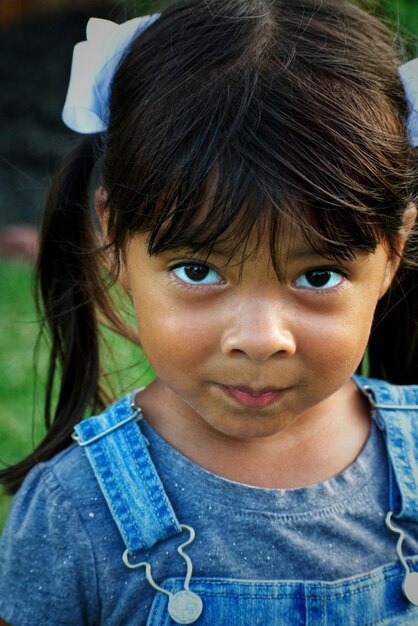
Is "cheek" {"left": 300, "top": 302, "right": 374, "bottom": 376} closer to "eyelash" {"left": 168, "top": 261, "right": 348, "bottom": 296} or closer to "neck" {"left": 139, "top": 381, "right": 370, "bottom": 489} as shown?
"eyelash" {"left": 168, "top": 261, "right": 348, "bottom": 296}

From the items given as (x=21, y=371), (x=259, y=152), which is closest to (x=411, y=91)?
(x=259, y=152)

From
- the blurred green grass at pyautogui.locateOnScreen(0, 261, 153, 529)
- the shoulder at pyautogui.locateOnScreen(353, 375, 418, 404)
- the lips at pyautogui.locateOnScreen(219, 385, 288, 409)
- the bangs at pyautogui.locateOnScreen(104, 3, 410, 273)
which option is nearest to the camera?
the bangs at pyautogui.locateOnScreen(104, 3, 410, 273)

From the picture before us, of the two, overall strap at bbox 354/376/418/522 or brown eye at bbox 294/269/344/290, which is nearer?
brown eye at bbox 294/269/344/290

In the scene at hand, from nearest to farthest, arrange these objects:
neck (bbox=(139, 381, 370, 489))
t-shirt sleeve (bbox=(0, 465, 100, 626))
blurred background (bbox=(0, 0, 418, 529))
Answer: t-shirt sleeve (bbox=(0, 465, 100, 626))
neck (bbox=(139, 381, 370, 489))
blurred background (bbox=(0, 0, 418, 529))

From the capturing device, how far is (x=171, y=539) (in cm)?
149

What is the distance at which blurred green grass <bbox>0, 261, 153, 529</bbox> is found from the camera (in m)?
2.55

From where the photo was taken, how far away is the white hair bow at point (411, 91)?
1490mm

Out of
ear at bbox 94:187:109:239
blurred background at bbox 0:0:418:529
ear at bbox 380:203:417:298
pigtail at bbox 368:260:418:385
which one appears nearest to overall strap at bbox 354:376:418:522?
pigtail at bbox 368:260:418:385

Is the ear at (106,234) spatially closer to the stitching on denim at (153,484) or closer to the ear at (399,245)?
the stitching on denim at (153,484)

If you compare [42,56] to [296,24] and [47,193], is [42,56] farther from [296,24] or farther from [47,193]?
[296,24]

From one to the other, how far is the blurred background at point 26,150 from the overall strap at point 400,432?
0.89 meters

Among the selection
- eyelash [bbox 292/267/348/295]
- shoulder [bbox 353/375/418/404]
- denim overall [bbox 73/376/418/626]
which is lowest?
denim overall [bbox 73/376/418/626]

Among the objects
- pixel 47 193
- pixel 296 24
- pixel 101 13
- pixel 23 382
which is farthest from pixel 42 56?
pixel 296 24

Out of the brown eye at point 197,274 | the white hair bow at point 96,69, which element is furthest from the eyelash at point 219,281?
the white hair bow at point 96,69
